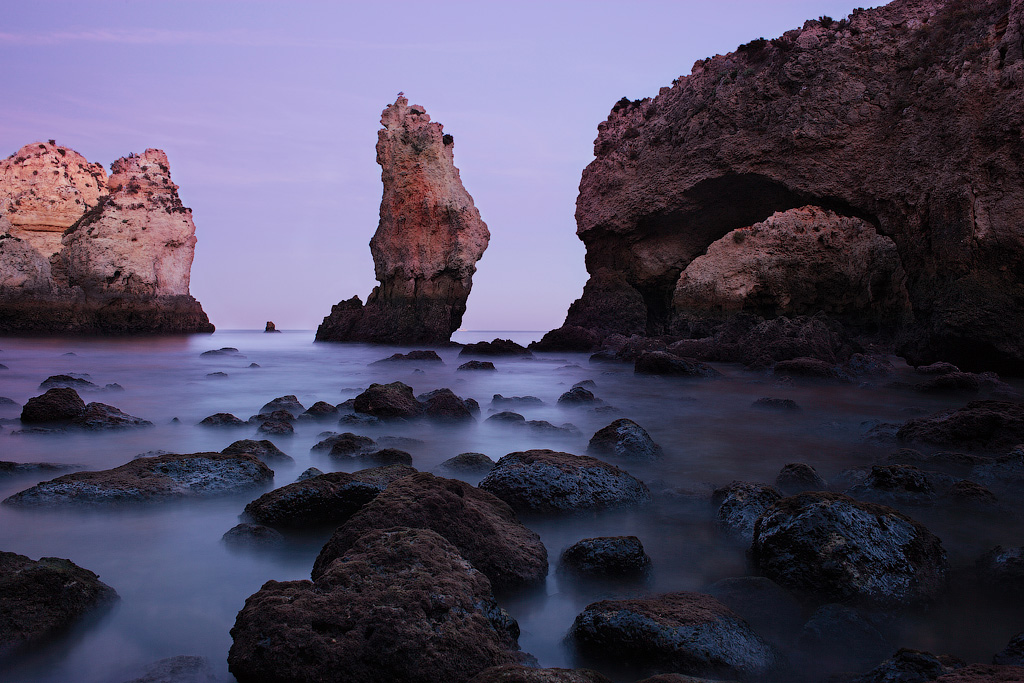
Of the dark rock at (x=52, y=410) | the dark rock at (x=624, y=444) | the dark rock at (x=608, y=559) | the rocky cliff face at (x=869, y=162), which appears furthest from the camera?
the rocky cliff face at (x=869, y=162)

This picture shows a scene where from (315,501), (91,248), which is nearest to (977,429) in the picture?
(315,501)

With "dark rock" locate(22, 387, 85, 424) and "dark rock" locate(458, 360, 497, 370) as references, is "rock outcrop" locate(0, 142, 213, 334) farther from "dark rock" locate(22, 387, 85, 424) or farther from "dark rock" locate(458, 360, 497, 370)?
"dark rock" locate(22, 387, 85, 424)

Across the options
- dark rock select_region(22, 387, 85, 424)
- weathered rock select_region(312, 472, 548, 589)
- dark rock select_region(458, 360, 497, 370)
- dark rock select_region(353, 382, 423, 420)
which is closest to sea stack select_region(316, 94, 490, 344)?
dark rock select_region(458, 360, 497, 370)

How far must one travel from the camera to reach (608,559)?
2365 mm

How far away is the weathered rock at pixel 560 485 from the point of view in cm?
311

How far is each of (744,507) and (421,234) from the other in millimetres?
22371

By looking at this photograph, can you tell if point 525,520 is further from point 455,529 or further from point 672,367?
point 672,367

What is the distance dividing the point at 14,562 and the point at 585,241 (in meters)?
18.9

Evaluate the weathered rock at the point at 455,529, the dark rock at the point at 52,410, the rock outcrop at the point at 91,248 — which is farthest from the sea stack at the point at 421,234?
the weathered rock at the point at 455,529

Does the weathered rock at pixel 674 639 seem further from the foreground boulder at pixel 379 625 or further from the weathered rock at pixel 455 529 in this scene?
the weathered rock at pixel 455 529

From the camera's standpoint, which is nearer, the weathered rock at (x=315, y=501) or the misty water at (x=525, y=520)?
the misty water at (x=525, y=520)

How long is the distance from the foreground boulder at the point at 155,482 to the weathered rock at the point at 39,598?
1.17 m

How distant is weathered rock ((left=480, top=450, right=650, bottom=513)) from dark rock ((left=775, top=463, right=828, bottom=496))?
2.91ft

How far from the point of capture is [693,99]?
594 inches
